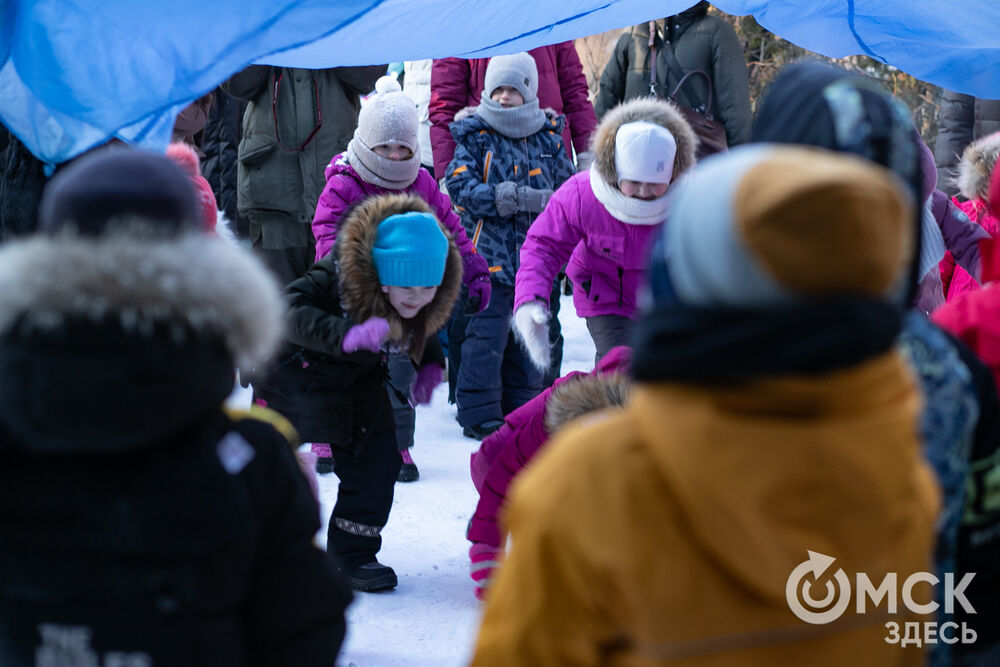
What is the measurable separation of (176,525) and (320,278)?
2.12 meters

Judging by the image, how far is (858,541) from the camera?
1.21 m

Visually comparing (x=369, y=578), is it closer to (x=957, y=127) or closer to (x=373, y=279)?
(x=373, y=279)

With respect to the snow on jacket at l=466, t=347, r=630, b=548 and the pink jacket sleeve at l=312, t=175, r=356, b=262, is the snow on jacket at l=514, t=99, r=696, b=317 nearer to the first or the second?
the pink jacket sleeve at l=312, t=175, r=356, b=262

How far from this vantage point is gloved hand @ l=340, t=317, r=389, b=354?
3.32 meters

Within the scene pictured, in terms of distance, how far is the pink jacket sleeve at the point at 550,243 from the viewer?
4.25 metres

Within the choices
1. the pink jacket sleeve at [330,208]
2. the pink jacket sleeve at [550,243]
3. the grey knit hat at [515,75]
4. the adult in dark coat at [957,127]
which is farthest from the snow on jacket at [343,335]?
the adult in dark coat at [957,127]

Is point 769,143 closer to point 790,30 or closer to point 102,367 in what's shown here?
point 102,367

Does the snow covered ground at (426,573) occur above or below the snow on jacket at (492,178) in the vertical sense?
below

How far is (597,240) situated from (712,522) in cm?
312

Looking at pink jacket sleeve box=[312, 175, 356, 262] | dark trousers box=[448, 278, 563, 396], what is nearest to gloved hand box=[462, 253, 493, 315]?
pink jacket sleeve box=[312, 175, 356, 262]

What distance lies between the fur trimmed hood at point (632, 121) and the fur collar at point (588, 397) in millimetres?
1576

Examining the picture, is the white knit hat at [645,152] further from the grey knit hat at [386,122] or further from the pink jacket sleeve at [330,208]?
the pink jacket sleeve at [330,208]

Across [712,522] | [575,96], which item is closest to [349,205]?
[575,96]

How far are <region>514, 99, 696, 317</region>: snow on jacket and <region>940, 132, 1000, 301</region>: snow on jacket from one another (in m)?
1.30
